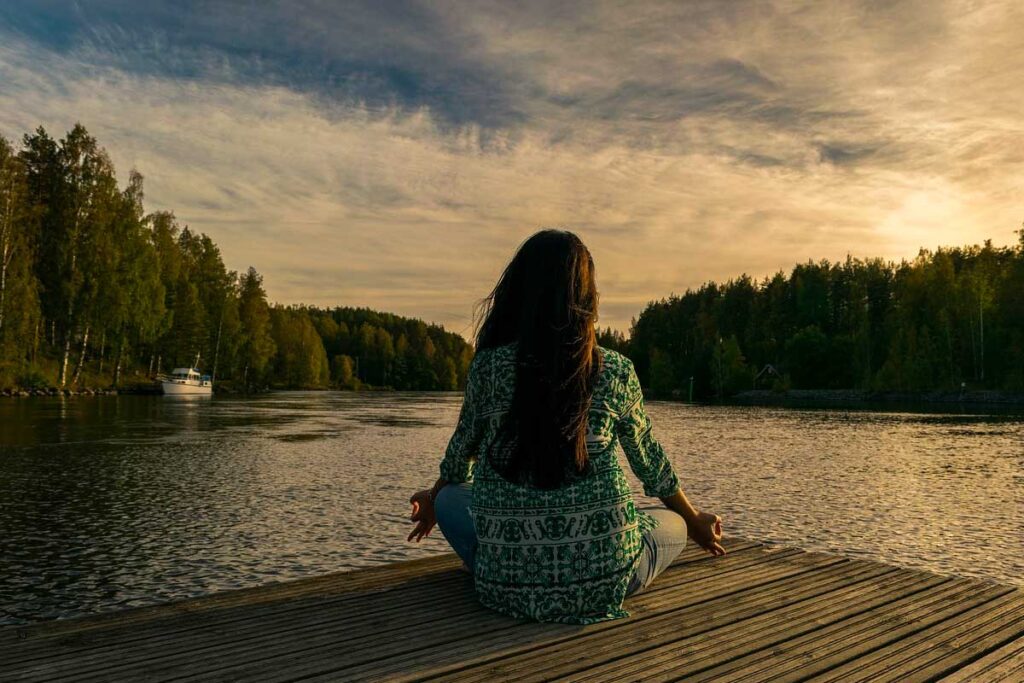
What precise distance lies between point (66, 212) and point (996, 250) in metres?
99.4

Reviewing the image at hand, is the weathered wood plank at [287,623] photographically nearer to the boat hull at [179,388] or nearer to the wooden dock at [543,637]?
the wooden dock at [543,637]

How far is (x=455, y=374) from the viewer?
178 m

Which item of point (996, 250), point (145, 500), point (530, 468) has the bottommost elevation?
point (145, 500)

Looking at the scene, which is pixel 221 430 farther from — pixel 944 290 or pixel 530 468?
pixel 944 290

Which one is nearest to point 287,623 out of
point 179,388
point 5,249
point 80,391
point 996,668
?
point 996,668

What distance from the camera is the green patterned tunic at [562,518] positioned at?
12.2ft

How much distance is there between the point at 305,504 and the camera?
480 inches

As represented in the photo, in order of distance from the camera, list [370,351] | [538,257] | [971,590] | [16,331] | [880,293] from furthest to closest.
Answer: [370,351] < [880,293] < [16,331] < [971,590] < [538,257]

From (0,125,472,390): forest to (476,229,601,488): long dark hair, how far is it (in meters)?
48.0

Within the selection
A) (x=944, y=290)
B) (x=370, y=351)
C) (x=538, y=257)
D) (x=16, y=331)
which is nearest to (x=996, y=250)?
(x=944, y=290)

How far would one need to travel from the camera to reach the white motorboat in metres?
61.8

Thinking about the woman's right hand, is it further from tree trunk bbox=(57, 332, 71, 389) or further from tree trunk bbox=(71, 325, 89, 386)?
tree trunk bbox=(71, 325, 89, 386)

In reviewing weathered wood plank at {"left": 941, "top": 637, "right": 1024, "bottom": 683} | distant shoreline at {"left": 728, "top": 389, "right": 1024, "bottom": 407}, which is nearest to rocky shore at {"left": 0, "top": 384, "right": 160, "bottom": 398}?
weathered wood plank at {"left": 941, "top": 637, "right": 1024, "bottom": 683}

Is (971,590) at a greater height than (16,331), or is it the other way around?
(16,331)
